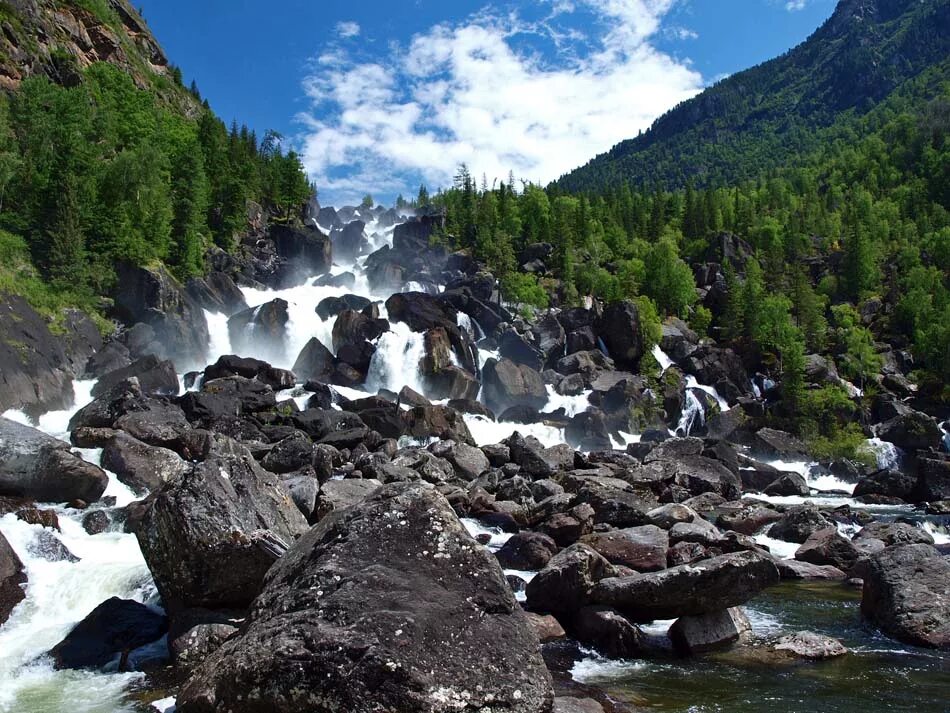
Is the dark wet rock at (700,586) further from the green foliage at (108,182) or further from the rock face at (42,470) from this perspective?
the green foliage at (108,182)

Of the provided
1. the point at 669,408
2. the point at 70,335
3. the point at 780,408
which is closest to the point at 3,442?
the point at 70,335

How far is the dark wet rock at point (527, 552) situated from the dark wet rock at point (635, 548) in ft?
4.40

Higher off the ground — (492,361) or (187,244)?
(187,244)

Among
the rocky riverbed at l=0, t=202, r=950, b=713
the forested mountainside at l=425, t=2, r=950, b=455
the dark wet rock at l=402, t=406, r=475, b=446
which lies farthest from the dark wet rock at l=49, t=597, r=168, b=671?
the forested mountainside at l=425, t=2, r=950, b=455

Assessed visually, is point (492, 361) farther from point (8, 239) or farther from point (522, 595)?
point (522, 595)

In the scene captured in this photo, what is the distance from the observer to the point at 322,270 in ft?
283

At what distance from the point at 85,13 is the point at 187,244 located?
55.0 meters

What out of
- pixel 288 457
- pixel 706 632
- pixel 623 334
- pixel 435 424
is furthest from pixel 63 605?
pixel 623 334

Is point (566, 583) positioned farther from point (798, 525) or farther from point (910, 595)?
point (798, 525)

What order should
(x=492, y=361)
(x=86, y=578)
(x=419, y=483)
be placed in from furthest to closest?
(x=492, y=361), (x=86, y=578), (x=419, y=483)

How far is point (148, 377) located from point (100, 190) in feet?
80.2

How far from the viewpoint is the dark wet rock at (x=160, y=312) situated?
50531 millimetres

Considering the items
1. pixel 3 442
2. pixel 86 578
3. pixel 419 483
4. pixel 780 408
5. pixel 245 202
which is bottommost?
pixel 780 408

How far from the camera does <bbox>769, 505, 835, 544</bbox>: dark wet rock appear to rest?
82.6 feet
